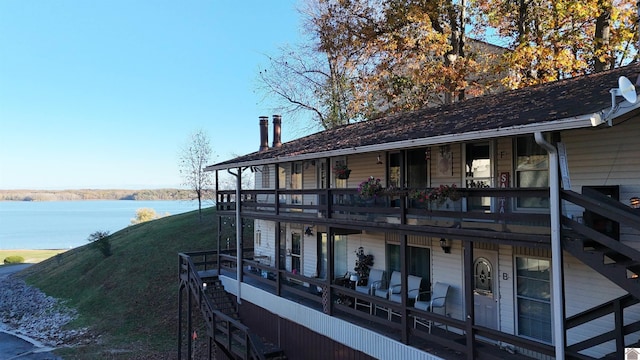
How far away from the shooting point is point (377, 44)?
24.4m

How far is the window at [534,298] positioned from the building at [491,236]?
0.09 feet

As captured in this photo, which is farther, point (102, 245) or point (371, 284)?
point (102, 245)

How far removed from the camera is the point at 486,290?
33.7ft

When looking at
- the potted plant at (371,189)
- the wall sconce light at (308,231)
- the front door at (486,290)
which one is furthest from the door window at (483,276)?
the wall sconce light at (308,231)

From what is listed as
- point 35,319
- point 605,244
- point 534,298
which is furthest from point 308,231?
point 35,319

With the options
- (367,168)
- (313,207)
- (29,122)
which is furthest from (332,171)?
(29,122)

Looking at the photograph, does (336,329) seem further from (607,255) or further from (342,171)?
(607,255)

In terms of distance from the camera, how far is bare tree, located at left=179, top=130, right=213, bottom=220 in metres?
39.5

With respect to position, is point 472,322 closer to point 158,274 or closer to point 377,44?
point 377,44

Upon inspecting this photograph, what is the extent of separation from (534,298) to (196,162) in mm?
34840

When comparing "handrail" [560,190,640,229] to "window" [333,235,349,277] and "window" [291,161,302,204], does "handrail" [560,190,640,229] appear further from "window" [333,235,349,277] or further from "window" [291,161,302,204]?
"window" [291,161,302,204]

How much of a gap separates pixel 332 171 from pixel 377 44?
11.5 m

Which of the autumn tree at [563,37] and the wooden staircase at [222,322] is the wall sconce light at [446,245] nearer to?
the wooden staircase at [222,322]

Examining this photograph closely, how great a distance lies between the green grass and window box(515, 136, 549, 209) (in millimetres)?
15877
